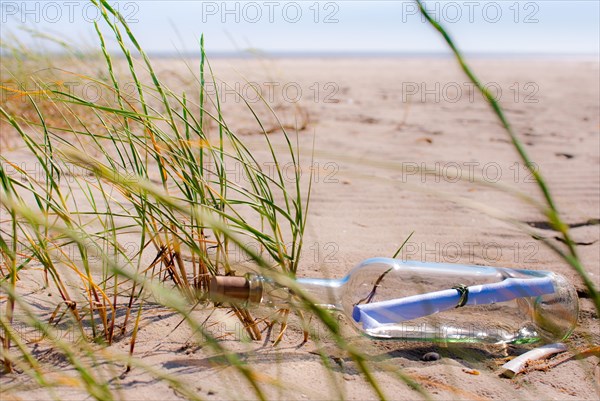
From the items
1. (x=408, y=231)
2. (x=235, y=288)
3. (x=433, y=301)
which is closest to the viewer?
(x=235, y=288)

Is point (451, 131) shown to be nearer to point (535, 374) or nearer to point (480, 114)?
point (480, 114)

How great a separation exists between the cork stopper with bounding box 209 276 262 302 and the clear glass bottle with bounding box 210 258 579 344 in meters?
0.03

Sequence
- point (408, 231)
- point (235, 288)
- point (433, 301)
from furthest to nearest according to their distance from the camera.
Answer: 1. point (408, 231)
2. point (433, 301)
3. point (235, 288)

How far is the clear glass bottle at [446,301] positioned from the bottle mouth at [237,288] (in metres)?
0.03

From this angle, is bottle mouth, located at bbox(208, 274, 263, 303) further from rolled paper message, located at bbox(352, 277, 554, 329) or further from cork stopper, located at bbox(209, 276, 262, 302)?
rolled paper message, located at bbox(352, 277, 554, 329)

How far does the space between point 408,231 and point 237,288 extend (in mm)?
1414

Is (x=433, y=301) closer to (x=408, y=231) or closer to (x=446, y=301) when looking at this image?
(x=446, y=301)

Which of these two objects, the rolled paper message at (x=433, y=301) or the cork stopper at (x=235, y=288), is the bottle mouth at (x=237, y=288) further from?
the rolled paper message at (x=433, y=301)

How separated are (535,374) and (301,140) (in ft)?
10.3

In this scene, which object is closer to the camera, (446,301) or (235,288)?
(235,288)

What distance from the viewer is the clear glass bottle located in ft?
5.07

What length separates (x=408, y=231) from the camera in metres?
2.69

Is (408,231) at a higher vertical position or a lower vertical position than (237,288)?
lower

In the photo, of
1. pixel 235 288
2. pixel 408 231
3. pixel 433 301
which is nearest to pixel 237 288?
pixel 235 288
